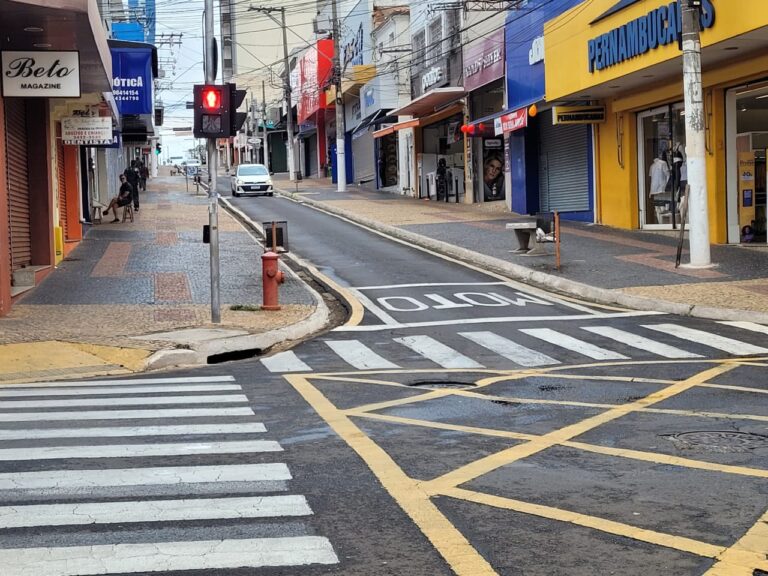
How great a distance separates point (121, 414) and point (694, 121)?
44.4ft

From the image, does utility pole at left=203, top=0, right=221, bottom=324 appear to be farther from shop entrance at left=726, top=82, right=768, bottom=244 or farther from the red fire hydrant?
shop entrance at left=726, top=82, right=768, bottom=244

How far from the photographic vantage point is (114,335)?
14469 millimetres

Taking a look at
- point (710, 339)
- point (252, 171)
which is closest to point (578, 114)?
point (710, 339)

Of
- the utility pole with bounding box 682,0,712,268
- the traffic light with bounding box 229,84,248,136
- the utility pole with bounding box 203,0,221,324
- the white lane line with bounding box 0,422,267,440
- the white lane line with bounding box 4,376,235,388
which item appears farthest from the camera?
the utility pole with bounding box 682,0,712,268

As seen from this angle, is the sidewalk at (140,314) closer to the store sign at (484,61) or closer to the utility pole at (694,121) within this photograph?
the utility pole at (694,121)

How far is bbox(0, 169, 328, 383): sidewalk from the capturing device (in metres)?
13.0

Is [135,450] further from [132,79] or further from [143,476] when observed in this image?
[132,79]

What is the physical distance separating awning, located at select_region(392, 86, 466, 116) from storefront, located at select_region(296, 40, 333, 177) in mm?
15998

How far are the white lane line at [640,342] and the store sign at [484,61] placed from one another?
23.3 m

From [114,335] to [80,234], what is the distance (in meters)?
16.0

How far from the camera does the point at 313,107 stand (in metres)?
71.6

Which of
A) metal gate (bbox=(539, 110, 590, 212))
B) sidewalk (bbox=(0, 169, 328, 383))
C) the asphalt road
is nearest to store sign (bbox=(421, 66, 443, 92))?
metal gate (bbox=(539, 110, 590, 212))

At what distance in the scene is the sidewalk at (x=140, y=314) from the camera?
13.0 meters

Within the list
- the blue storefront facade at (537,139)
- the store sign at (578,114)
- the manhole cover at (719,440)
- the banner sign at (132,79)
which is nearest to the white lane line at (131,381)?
the manhole cover at (719,440)
